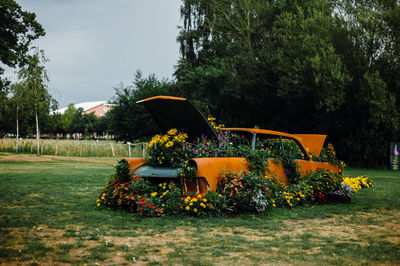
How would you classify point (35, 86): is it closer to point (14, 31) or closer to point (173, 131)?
point (14, 31)

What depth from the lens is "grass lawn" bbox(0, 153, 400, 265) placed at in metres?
4.17

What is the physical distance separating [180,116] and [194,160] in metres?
1.26

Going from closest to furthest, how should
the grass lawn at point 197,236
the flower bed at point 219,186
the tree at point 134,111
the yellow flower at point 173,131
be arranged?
the grass lawn at point 197,236 < the flower bed at point 219,186 < the yellow flower at point 173,131 < the tree at point 134,111

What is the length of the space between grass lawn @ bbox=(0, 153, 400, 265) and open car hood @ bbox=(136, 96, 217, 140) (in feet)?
6.24

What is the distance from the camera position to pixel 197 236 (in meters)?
5.16

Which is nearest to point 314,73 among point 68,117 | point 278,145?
point 278,145

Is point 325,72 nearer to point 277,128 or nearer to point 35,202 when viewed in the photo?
point 277,128

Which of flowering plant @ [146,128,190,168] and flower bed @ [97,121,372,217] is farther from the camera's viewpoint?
flowering plant @ [146,128,190,168]

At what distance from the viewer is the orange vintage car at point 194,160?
658 centimetres

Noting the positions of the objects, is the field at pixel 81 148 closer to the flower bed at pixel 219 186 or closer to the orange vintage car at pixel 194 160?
the orange vintage car at pixel 194 160

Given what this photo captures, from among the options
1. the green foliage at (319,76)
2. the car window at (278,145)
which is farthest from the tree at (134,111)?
the car window at (278,145)

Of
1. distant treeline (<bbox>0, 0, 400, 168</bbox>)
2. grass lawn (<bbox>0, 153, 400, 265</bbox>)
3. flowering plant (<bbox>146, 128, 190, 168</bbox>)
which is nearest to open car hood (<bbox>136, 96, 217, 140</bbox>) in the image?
flowering plant (<bbox>146, 128, 190, 168</bbox>)

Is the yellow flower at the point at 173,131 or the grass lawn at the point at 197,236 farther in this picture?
the yellow flower at the point at 173,131

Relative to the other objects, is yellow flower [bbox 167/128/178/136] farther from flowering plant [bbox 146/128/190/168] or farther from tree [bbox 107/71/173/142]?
tree [bbox 107/71/173/142]
